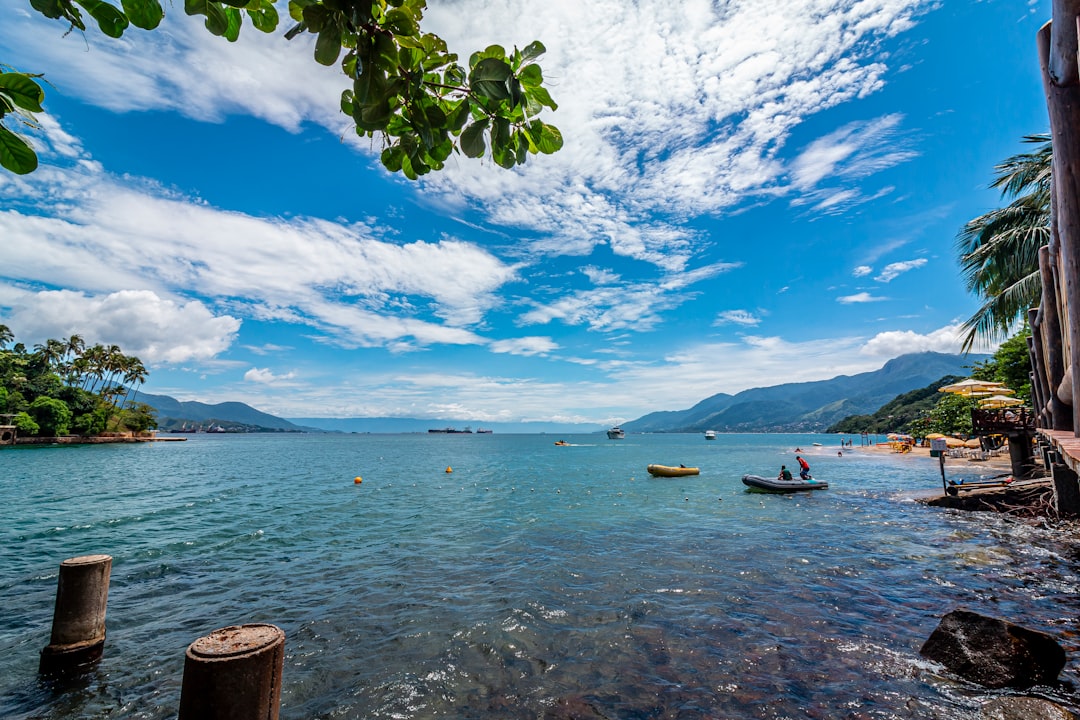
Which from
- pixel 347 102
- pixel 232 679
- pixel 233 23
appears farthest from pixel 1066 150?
pixel 232 679

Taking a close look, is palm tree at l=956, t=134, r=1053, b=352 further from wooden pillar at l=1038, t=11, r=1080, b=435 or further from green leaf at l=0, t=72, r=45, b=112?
green leaf at l=0, t=72, r=45, b=112

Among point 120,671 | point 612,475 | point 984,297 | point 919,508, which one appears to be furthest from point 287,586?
point 612,475

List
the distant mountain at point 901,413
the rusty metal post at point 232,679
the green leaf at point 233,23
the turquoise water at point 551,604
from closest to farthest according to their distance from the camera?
the green leaf at point 233,23 < the rusty metal post at point 232,679 < the turquoise water at point 551,604 < the distant mountain at point 901,413

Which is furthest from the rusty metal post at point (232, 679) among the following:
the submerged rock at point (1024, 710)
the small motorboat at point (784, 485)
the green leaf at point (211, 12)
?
the small motorboat at point (784, 485)

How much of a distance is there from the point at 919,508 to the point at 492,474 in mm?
35833

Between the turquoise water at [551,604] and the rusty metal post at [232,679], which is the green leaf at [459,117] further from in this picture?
the turquoise water at [551,604]

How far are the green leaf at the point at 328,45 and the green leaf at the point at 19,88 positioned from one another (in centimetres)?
101

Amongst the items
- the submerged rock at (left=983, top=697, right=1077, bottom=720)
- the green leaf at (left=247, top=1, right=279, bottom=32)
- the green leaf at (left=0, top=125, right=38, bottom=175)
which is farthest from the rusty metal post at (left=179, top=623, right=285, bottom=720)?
the submerged rock at (left=983, top=697, right=1077, bottom=720)

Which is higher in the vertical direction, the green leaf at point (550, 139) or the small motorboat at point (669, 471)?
the green leaf at point (550, 139)

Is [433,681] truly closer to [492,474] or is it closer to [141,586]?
[141,586]

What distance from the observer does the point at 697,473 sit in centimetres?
4384

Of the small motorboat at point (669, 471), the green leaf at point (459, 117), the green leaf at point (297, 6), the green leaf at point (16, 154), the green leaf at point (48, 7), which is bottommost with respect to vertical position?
the small motorboat at point (669, 471)

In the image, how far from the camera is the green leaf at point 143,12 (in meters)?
1.91

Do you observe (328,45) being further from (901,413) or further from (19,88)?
(901,413)
